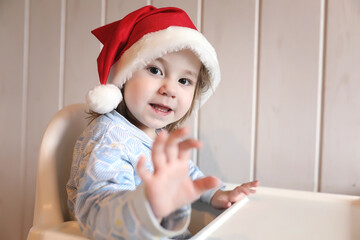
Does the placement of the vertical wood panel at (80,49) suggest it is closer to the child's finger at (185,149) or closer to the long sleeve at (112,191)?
the long sleeve at (112,191)

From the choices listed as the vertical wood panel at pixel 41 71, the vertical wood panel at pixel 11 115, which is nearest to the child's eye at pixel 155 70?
the vertical wood panel at pixel 41 71

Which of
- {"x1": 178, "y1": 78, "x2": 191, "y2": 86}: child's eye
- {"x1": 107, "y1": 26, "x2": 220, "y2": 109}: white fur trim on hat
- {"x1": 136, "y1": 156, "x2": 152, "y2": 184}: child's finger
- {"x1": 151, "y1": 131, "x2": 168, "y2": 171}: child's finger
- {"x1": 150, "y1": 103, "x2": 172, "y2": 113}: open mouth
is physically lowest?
{"x1": 136, "y1": 156, "x2": 152, "y2": 184}: child's finger

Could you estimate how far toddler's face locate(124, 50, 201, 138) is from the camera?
2.35 feet

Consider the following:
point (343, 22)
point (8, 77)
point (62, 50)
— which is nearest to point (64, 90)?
point (62, 50)

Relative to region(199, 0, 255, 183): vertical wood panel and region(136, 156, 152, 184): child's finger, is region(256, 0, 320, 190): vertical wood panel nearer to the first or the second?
region(199, 0, 255, 183): vertical wood panel

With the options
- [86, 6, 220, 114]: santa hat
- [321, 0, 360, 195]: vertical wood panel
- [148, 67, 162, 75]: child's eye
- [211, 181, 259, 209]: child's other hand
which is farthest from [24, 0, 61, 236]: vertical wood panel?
[321, 0, 360, 195]: vertical wood panel

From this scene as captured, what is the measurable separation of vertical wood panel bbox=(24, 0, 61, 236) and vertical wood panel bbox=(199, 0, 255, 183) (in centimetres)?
56

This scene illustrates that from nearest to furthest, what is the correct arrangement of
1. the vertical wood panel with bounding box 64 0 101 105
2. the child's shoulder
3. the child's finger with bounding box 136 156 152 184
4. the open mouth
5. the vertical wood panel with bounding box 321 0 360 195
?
1. the child's finger with bounding box 136 156 152 184
2. the child's shoulder
3. the open mouth
4. the vertical wood panel with bounding box 321 0 360 195
5. the vertical wood panel with bounding box 64 0 101 105

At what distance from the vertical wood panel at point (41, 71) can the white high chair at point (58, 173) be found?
525 millimetres

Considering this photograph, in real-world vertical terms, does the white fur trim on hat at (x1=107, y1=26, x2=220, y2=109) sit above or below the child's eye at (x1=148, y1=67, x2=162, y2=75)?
above

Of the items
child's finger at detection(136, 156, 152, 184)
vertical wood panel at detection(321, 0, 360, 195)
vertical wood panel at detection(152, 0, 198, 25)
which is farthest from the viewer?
vertical wood panel at detection(152, 0, 198, 25)

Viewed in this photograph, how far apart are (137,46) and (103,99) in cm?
13

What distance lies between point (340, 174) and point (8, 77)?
3.94 feet

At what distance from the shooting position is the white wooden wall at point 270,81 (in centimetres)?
95
